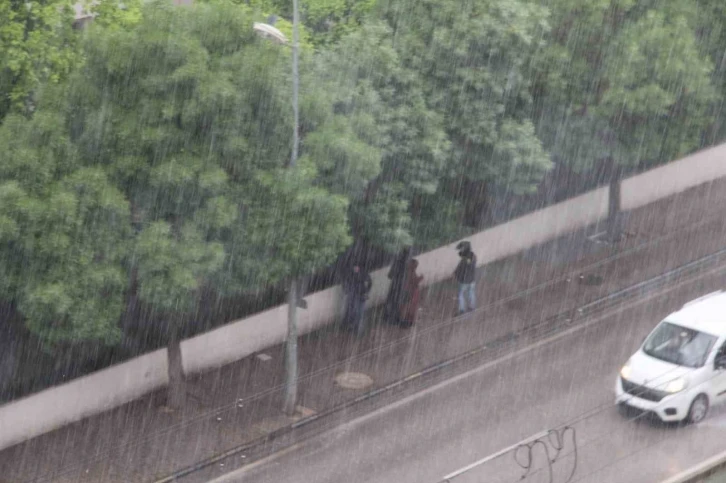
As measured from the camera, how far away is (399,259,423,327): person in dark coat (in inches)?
903

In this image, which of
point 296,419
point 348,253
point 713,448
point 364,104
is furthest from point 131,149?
point 713,448

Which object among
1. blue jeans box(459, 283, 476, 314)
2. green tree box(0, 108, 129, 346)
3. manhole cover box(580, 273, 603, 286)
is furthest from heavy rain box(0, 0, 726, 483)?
manhole cover box(580, 273, 603, 286)

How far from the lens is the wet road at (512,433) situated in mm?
17594

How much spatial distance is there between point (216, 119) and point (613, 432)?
7890mm

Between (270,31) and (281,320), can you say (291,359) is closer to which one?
(281,320)

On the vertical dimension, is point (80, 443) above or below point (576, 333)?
below

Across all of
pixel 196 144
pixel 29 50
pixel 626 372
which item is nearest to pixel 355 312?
pixel 626 372

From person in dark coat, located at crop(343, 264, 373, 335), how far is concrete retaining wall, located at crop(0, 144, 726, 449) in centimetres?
43

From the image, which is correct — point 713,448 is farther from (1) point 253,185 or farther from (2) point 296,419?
(1) point 253,185

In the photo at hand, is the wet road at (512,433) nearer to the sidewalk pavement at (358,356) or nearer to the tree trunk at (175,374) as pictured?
the sidewalk pavement at (358,356)

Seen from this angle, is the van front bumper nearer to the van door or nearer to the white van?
the white van

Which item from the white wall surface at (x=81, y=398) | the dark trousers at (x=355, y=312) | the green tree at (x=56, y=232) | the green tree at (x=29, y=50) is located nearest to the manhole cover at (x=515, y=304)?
the dark trousers at (x=355, y=312)

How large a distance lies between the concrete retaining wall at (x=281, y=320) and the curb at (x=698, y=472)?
28.2 feet

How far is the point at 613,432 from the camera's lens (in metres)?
18.6
